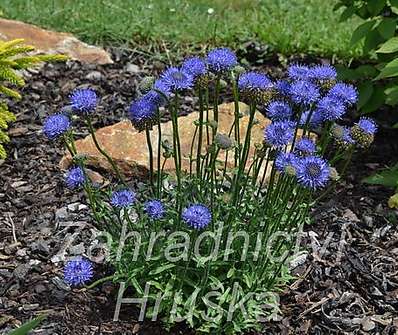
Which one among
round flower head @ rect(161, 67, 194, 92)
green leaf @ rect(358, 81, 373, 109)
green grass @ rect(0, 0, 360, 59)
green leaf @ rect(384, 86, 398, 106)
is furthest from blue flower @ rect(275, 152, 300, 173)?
green grass @ rect(0, 0, 360, 59)

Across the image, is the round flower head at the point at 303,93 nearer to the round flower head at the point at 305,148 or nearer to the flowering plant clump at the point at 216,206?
the flowering plant clump at the point at 216,206

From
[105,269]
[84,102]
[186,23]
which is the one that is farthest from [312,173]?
[186,23]

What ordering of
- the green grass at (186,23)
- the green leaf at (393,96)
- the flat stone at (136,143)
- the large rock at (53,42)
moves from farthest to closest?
1. the green grass at (186,23)
2. the large rock at (53,42)
3. the flat stone at (136,143)
4. the green leaf at (393,96)

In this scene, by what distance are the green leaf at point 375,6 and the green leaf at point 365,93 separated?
0.38m

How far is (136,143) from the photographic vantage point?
4.39 meters

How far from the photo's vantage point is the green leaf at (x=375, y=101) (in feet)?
15.1

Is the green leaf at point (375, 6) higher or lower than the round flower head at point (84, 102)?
lower

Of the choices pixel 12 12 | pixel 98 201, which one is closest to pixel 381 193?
pixel 98 201

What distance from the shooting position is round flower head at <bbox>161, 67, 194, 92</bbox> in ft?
9.12

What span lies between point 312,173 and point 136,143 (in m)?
1.85

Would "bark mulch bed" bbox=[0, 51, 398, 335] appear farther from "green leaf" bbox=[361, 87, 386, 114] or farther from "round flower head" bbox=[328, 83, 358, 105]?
"round flower head" bbox=[328, 83, 358, 105]

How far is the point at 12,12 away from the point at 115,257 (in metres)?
3.64

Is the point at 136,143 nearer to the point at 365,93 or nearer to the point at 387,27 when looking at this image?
the point at 365,93

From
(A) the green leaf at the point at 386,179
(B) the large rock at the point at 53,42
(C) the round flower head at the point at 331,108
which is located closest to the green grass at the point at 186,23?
(B) the large rock at the point at 53,42
